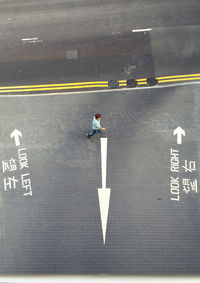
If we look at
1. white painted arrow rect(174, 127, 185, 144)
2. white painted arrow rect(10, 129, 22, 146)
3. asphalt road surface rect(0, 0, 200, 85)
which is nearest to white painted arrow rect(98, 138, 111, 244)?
white painted arrow rect(174, 127, 185, 144)

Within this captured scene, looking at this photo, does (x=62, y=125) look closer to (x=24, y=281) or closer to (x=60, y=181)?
(x=60, y=181)

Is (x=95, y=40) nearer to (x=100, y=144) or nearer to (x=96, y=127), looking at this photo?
(x=96, y=127)

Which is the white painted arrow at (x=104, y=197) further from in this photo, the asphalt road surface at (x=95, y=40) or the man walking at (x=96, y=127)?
the asphalt road surface at (x=95, y=40)

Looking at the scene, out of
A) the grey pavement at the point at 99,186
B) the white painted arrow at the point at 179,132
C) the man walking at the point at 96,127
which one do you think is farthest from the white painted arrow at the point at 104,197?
the white painted arrow at the point at 179,132

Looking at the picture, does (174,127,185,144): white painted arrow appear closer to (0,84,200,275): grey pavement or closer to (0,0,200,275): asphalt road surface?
(0,0,200,275): asphalt road surface

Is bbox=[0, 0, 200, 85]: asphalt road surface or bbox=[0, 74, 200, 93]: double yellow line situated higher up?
bbox=[0, 0, 200, 85]: asphalt road surface

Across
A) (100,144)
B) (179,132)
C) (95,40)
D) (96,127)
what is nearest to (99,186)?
(100,144)
